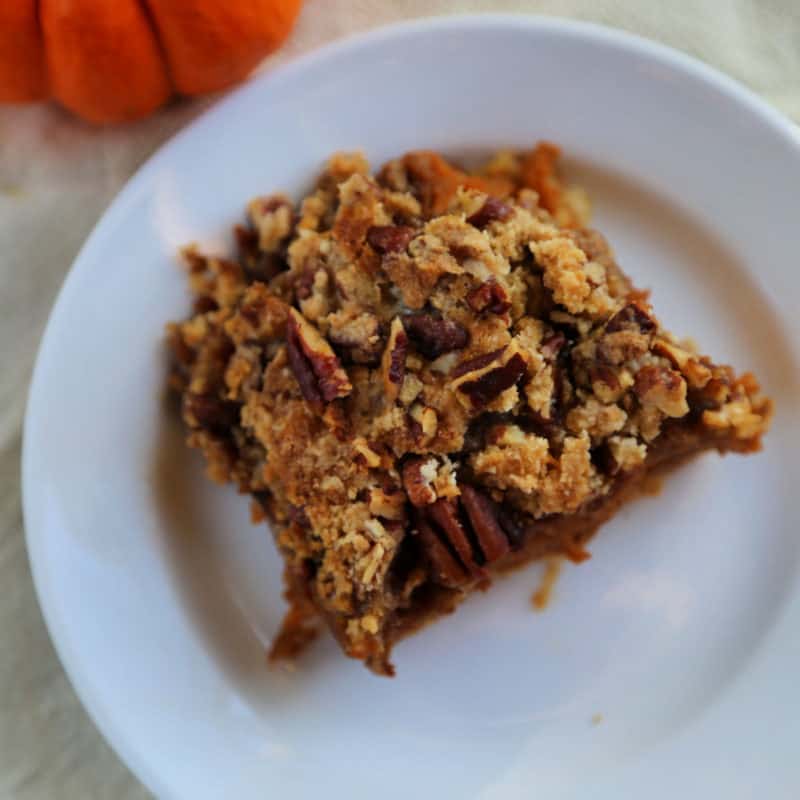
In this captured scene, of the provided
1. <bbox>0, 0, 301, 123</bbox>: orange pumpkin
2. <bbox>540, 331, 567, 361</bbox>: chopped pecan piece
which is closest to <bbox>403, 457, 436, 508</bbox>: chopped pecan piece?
<bbox>540, 331, 567, 361</bbox>: chopped pecan piece

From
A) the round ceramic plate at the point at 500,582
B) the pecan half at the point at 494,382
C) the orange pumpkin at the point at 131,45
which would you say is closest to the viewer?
the pecan half at the point at 494,382

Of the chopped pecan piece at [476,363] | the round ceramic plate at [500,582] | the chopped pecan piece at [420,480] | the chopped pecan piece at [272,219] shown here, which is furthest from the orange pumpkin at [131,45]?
the chopped pecan piece at [420,480]

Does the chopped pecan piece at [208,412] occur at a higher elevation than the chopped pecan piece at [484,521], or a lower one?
lower

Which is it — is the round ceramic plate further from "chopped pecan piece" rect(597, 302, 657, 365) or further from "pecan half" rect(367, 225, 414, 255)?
"chopped pecan piece" rect(597, 302, 657, 365)

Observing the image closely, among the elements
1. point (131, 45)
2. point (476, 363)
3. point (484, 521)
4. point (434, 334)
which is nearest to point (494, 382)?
point (476, 363)

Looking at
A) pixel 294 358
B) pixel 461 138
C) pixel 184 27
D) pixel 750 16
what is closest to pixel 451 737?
pixel 294 358

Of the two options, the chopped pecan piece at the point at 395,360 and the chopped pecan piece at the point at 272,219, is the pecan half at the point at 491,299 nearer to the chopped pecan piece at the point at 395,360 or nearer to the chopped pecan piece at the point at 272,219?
the chopped pecan piece at the point at 395,360

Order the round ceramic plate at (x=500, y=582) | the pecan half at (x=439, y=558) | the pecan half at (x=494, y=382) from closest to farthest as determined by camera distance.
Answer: the pecan half at (x=494, y=382) < the pecan half at (x=439, y=558) < the round ceramic plate at (x=500, y=582)
